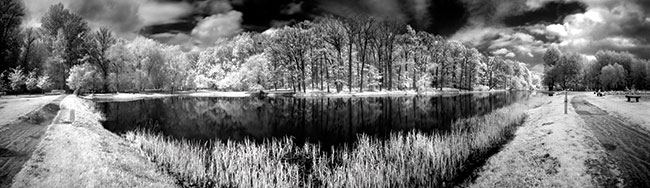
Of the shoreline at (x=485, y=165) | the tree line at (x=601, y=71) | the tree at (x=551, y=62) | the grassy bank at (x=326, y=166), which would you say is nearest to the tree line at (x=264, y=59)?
the tree at (x=551, y=62)

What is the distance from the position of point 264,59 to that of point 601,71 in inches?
3380

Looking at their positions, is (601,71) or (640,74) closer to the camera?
(640,74)

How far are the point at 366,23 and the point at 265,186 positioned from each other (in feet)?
183

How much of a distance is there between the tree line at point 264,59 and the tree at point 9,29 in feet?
0.79

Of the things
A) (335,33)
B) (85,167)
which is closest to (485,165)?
(85,167)

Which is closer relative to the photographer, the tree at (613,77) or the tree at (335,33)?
the tree at (335,33)

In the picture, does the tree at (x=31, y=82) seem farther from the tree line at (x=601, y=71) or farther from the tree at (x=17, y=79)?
the tree line at (x=601, y=71)

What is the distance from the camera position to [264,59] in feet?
230

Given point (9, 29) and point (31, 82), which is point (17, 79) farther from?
point (9, 29)

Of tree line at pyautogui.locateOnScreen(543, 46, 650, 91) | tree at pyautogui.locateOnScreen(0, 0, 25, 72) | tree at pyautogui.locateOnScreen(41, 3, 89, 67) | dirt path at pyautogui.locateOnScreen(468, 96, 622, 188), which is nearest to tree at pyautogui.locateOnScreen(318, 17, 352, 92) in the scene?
dirt path at pyautogui.locateOnScreen(468, 96, 622, 188)

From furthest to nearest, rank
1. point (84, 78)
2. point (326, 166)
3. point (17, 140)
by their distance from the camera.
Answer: point (84, 78), point (17, 140), point (326, 166)

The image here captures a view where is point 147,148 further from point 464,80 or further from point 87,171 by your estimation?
point 464,80

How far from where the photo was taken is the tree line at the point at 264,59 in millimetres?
53719

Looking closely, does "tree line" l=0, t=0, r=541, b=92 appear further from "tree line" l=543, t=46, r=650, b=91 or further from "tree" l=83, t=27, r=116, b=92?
"tree line" l=543, t=46, r=650, b=91
